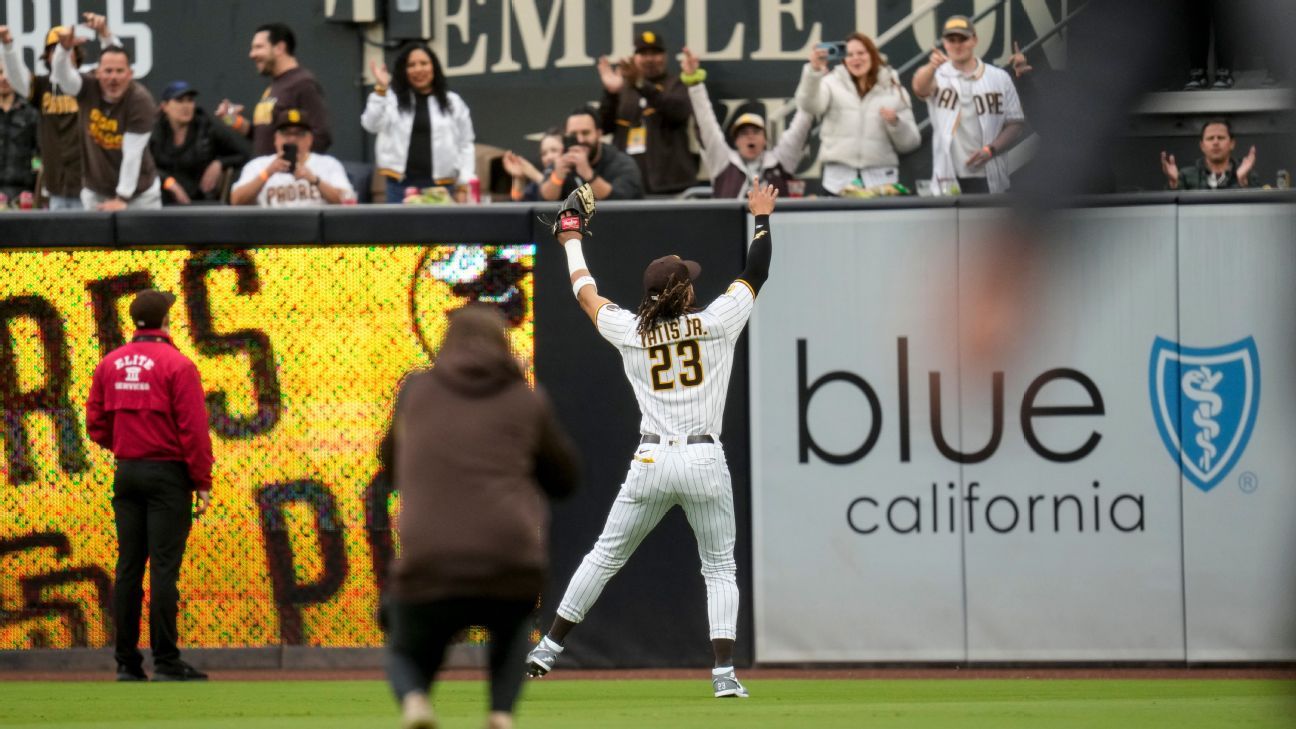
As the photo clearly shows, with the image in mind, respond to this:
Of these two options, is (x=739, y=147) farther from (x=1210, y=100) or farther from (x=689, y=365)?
(x=1210, y=100)

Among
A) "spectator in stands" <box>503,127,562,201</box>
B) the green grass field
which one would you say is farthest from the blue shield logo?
"spectator in stands" <box>503,127,562,201</box>

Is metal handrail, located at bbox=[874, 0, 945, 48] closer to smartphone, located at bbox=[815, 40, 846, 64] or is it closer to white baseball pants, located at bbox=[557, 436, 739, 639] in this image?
smartphone, located at bbox=[815, 40, 846, 64]

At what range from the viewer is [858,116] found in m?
12.6

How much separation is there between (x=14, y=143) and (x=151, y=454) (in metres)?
4.69

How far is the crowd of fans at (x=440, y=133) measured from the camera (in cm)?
1242

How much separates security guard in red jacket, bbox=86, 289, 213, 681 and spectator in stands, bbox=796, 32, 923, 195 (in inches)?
181

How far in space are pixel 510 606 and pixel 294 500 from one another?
603 cm

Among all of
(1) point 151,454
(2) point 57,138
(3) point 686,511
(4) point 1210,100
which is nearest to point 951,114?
(3) point 686,511

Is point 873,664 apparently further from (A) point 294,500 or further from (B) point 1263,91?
(B) point 1263,91

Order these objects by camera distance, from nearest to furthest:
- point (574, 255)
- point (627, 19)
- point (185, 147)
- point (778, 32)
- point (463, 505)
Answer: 1. point (463, 505)
2. point (574, 255)
3. point (185, 147)
4. point (778, 32)
5. point (627, 19)

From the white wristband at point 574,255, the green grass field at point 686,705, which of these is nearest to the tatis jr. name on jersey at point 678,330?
the white wristband at point 574,255

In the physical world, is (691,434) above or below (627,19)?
below

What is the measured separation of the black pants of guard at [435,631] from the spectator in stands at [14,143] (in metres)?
9.41

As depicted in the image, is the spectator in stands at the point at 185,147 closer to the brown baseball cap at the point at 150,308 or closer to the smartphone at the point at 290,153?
the smartphone at the point at 290,153
